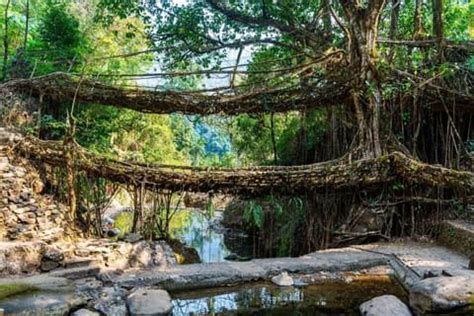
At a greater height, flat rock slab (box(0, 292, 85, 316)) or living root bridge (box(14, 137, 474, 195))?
living root bridge (box(14, 137, 474, 195))

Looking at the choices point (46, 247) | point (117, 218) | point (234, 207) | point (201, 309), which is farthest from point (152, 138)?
point (201, 309)

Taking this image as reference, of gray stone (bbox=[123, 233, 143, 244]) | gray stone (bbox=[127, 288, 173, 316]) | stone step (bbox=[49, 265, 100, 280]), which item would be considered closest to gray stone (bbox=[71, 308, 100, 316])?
gray stone (bbox=[127, 288, 173, 316])

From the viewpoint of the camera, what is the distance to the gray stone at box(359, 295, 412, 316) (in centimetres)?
366

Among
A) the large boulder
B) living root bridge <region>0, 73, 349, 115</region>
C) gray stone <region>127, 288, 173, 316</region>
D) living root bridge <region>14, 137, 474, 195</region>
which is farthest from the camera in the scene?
living root bridge <region>0, 73, 349, 115</region>

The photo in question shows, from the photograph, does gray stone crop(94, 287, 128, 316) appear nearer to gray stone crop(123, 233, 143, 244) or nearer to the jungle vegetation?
gray stone crop(123, 233, 143, 244)

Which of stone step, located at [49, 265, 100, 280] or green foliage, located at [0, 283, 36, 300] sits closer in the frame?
green foliage, located at [0, 283, 36, 300]

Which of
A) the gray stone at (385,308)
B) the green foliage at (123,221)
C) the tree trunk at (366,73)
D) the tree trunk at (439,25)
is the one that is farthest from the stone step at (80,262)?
the tree trunk at (439,25)

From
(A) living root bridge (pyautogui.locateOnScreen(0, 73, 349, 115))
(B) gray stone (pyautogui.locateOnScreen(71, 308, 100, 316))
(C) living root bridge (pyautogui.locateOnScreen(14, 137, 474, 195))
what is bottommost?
(B) gray stone (pyautogui.locateOnScreen(71, 308, 100, 316))

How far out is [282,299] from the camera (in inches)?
172

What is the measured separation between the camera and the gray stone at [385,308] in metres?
3.66

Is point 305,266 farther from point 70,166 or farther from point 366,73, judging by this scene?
point 70,166

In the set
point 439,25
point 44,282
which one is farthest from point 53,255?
point 439,25

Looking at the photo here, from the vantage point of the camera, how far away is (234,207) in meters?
10.4

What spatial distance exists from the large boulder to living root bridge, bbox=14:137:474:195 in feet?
6.99
